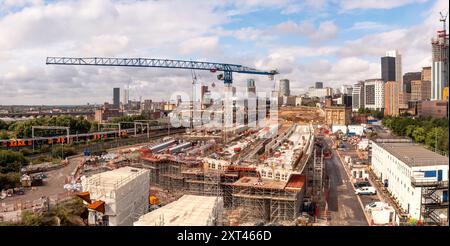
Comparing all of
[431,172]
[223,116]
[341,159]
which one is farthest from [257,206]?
[223,116]

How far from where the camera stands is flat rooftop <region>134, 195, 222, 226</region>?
2.31 meters

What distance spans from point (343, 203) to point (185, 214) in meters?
3.86

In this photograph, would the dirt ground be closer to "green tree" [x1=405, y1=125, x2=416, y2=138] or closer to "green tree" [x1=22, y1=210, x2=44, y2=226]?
"green tree" [x1=405, y1=125, x2=416, y2=138]

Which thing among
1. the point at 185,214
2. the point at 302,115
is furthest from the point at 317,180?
the point at 302,115

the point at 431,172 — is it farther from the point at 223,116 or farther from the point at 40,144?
the point at 223,116

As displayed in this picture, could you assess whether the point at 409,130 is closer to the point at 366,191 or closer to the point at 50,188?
the point at 366,191

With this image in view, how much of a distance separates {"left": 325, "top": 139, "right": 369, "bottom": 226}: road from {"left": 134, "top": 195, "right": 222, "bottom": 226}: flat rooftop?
2.25 meters

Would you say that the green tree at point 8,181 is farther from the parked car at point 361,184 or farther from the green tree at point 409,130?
the green tree at point 409,130

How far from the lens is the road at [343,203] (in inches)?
186

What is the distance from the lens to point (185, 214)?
2.58 metres

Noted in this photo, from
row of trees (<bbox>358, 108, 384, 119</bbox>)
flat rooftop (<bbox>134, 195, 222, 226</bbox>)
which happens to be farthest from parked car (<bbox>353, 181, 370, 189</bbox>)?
row of trees (<bbox>358, 108, 384, 119</bbox>)

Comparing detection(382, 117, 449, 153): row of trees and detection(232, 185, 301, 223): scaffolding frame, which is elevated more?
detection(382, 117, 449, 153): row of trees

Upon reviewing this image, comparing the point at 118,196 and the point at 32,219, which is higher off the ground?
the point at 118,196

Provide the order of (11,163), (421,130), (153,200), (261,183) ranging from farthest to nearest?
(421,130), (11,163), (153,200), (261,183)
